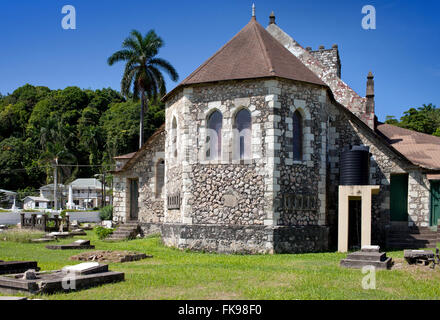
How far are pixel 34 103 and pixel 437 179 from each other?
77497 millimetres

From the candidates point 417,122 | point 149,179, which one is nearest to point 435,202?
point 149,179

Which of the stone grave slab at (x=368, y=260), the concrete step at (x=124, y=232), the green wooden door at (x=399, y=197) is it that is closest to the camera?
the stone grave slab at (x=368, y=260)

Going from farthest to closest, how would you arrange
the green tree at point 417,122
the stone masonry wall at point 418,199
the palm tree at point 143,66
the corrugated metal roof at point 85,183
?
the corrugated metal roof at point 85,183 → the green tree at point 417,122 → the palm tree at point 143,66 → the stone masonry wall at point 418,199

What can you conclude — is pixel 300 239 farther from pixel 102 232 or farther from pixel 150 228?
pixel 102 232

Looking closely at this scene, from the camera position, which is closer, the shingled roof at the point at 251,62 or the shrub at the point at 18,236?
the shingled roof at the point at 251,62

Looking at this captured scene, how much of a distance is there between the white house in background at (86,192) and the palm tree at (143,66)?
3782cm

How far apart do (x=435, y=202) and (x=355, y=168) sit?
4.78 meters

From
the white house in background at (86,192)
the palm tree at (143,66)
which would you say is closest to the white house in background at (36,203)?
the white house in background at (86,192)

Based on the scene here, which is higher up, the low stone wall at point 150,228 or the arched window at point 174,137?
the arched window at point 174,137

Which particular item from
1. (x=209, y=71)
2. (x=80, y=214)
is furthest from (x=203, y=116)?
(x=80, y=214)

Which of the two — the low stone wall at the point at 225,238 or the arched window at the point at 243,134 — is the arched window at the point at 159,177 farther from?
the arched window at the point at 243,134

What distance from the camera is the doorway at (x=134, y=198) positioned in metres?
26.3

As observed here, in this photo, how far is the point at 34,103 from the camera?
83.8 meters

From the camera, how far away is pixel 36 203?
70188 mm
